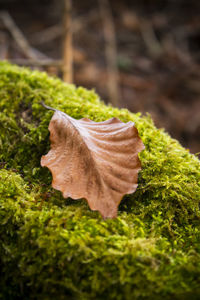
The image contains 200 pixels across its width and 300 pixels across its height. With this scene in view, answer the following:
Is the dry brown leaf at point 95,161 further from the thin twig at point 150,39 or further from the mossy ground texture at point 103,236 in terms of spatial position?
the thin twig at point 150,39

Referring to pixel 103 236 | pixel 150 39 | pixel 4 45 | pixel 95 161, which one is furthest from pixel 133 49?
pixel 103 236

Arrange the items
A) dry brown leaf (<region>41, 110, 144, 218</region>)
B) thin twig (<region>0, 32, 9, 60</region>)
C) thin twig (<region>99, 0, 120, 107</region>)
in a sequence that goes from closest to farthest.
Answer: dry brown leaf (<region>41, 110, 144, 218</region>) → thin twig (<region>0, 32, 9, 60</region>) → thin twig (<region>99, 0, 120, 107</region>)

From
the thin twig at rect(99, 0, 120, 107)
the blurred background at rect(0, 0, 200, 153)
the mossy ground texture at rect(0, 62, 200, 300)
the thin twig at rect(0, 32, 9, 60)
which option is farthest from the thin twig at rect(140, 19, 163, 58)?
the mossy ground texture at rect(0, 62, 200, 300)

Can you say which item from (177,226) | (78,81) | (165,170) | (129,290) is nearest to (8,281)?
(129,290)

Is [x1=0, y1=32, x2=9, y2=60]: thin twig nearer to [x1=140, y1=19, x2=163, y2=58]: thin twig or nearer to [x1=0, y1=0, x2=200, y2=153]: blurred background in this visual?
[x1=0, y1=0, x2=200, y2=153]: blurred background

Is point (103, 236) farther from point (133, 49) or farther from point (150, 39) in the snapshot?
point (150, 39)

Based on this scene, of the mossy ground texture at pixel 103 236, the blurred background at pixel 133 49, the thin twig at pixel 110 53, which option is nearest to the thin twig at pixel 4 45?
the blurred background at pixel 133 49
